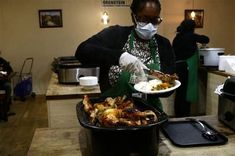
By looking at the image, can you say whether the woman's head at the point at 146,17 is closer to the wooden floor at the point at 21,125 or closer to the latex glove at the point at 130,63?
the latex glove at the point at 130,63

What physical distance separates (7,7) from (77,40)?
1.52 meters

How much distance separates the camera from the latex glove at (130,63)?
1.32 m

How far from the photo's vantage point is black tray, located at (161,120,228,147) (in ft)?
3.78

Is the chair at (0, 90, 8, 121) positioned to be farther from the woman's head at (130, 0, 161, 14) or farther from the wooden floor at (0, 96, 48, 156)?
the woman's head at (130, 0, 161, 14)

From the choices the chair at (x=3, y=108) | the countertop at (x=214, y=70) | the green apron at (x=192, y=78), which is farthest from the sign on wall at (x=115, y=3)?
the chair at (x=3, y=108)

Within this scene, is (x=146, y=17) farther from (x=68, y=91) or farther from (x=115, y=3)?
(x=115, y=3)

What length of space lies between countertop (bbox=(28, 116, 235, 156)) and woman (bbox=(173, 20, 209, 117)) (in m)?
2.71

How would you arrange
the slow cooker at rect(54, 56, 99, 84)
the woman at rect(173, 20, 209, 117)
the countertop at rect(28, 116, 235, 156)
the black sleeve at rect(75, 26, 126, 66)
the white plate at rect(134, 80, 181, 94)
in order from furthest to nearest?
the woman at rect(173, 20, 209, 117) → the slow cooker at rect(54, 56, 99, 84) → the black sleeve at rect(75, 26, 126, 66) → the white plate at rect(134, 80, 181, 94) → the countertop at rect(28, 116, 235, 156)

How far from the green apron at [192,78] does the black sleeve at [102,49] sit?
264 cm

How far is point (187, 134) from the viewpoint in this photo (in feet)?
4.12

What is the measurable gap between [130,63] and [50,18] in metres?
4.95

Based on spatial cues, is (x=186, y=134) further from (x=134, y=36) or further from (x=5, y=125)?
(x=5, y=125)

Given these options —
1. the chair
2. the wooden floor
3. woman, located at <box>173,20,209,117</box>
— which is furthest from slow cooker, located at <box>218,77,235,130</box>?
the chair

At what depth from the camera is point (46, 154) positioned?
111 cm
